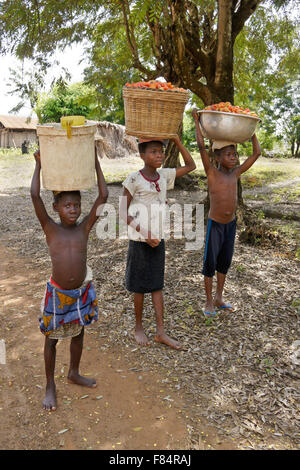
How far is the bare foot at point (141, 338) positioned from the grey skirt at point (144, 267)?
14.5 inches

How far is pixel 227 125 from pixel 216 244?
1041 millimetres

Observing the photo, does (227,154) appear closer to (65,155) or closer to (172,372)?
(65,155)

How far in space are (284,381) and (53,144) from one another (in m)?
2.23

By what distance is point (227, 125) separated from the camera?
3.10 metres

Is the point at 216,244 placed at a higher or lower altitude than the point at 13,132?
lower

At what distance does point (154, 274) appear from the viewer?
10.3ft

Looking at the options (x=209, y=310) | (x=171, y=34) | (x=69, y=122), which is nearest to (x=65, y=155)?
(x=69, y=122)

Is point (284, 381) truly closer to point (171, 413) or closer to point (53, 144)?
point (171, 413)

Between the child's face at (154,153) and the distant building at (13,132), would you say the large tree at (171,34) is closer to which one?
the child's face at (154,153)

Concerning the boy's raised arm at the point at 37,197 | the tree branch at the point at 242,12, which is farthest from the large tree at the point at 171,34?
the boy's raised arm at the point at 37,197

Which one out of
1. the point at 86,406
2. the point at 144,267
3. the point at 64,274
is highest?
the point at 64,274

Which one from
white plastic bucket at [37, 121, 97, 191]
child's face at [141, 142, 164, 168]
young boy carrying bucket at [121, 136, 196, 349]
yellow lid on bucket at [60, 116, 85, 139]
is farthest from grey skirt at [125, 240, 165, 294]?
yellow lid on bucket at [60, 116, 85, 139]

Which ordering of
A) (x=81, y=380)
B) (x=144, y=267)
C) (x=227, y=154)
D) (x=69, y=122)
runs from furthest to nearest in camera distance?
(x=227, y=154) < (x=144, y=267) < (x=81, y=380) < (x=69, y=122)

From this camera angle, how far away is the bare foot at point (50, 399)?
2.41 meters
